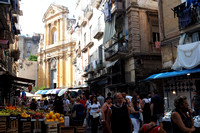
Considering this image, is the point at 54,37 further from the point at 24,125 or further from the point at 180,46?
the point at 24,125

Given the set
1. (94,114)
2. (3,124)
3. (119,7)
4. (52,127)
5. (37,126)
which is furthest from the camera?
(119,7)

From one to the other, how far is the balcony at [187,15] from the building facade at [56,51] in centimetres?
3425

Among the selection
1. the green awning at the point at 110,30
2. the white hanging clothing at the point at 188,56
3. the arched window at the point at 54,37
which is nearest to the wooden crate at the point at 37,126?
the white hanging clothing at the point at 188,56

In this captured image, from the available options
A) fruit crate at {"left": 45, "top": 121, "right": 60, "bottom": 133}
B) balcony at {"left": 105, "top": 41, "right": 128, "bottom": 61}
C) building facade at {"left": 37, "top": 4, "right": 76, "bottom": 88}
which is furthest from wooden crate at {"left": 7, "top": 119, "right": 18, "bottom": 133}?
building facade at {"left": 37, "top": 4, "right": 76, "bottom": 88}

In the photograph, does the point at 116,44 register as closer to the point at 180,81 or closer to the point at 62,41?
the point at 180,81

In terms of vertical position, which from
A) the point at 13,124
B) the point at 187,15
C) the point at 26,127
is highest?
the point at 187,15

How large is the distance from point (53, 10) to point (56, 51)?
31.6ft

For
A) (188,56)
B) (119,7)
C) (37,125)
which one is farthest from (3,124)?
(119,7)

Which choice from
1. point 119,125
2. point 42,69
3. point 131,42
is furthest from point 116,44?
point 42,69

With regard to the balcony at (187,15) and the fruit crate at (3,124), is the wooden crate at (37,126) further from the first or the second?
the balcony at (187,15)

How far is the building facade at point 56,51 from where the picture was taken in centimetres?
4650

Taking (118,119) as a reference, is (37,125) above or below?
below

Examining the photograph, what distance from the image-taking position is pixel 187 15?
41.1 feet

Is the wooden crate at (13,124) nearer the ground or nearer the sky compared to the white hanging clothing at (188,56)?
nearer the ground
